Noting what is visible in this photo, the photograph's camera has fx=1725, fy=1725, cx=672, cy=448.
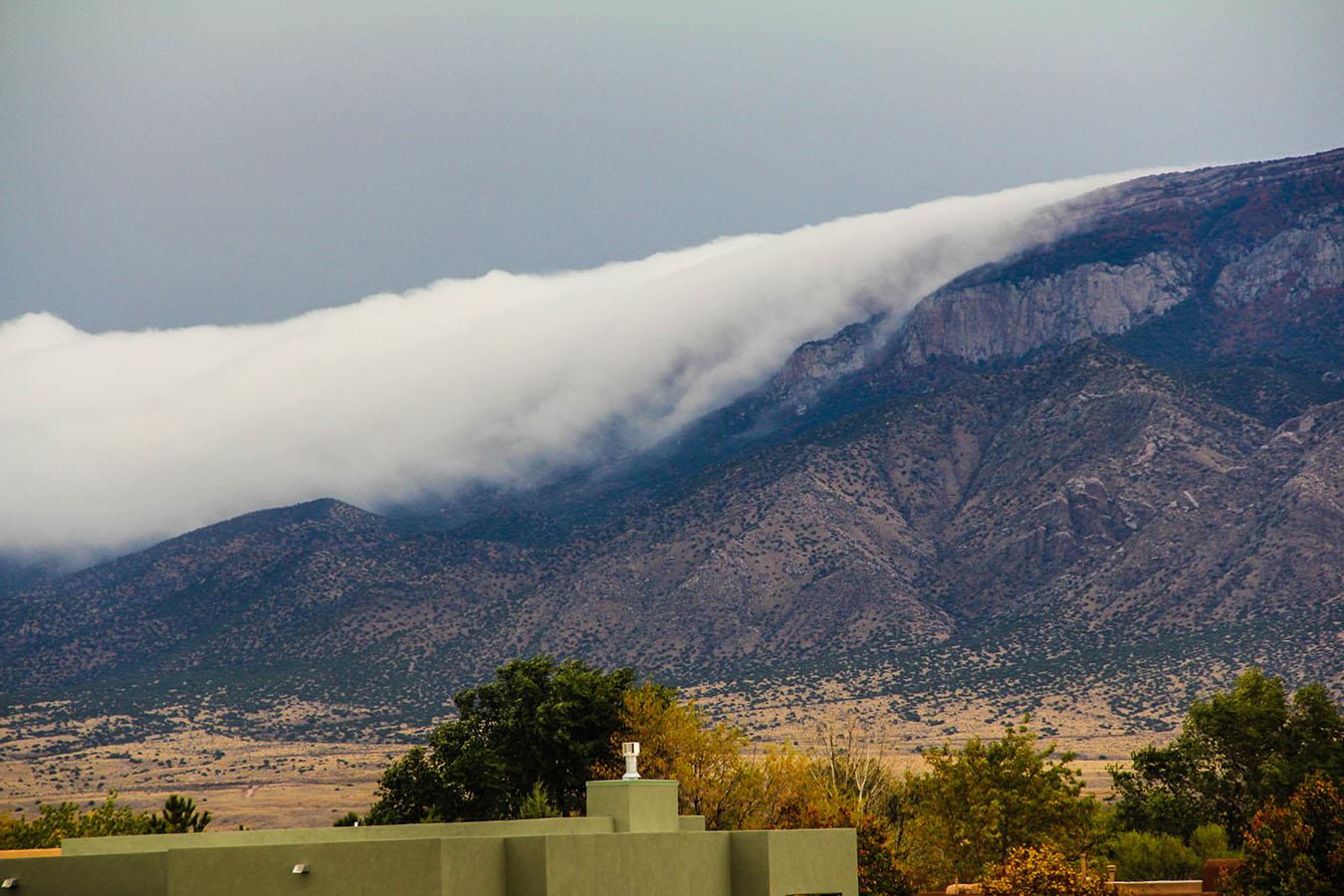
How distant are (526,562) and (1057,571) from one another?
4370cm

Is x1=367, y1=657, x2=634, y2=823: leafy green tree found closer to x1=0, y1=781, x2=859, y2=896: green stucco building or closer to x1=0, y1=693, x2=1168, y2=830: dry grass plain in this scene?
x1=0, y1=693, x2=1168, y2=830: dry grass plain

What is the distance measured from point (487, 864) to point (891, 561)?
4323 inches

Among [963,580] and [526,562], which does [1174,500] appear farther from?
[526,562]

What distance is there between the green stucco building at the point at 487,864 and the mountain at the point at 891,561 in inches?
3097

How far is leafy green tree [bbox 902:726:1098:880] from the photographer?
56.3m

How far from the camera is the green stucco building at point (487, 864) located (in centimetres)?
2223

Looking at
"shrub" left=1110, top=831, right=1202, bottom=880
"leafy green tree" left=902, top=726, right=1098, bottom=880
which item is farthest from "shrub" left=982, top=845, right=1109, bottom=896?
"shrub" left=1110, top=831, right=1202, bottom=880

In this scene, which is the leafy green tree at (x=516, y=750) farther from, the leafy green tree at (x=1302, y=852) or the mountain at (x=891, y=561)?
the mountain at (x=891, y=561)

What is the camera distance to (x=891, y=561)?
432 ft

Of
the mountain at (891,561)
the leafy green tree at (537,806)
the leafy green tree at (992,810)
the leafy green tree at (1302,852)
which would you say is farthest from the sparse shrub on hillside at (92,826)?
the mountain at (891,561)

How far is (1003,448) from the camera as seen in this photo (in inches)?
5861

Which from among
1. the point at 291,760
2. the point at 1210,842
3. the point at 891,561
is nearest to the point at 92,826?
the point at 291,760

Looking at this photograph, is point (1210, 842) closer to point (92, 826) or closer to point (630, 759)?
point (92, 826)

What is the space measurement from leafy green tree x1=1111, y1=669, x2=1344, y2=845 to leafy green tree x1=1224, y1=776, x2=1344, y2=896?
33.1m
